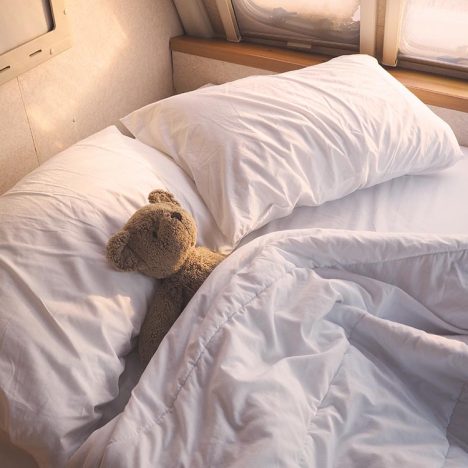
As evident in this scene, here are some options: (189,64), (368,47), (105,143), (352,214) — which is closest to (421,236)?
(352,214)

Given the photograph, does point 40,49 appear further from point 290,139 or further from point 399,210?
point 399,210

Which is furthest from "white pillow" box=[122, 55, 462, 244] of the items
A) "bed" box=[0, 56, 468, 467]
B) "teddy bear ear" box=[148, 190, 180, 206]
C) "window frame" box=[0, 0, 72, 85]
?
"window frame" box=[0, 0, 72, 85]

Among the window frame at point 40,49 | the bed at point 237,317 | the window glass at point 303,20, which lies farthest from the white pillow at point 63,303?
the window glass at point 303,20

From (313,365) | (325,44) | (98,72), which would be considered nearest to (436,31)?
(325,44)

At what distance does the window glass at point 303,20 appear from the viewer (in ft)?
5.95

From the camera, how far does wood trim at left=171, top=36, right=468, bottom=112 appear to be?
1709 mm

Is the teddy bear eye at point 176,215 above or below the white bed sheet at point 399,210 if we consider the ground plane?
above

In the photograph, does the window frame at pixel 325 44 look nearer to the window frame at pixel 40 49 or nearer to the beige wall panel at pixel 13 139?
the window frame at pixel 40 49

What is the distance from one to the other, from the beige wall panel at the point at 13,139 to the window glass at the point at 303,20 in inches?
38.0

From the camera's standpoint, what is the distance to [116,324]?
3.13 ft

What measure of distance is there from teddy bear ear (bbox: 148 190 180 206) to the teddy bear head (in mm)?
88

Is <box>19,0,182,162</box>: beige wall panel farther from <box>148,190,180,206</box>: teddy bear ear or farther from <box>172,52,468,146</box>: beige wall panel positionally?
<box>148,190,180,206</box>: teddy bear ear

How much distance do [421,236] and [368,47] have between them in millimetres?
1040

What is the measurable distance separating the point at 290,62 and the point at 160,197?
3.36 feet
